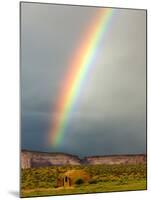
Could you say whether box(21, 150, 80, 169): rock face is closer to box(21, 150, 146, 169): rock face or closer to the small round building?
box(21, 150, 146, 169): rock face

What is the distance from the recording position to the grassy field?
20.3 ft

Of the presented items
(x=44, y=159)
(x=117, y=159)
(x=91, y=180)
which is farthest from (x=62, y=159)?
(x=117, y=159)

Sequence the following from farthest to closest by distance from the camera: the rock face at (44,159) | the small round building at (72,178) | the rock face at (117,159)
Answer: the rock face at (117,159)
the small round building at (72,178)
the rock face at (44,159)

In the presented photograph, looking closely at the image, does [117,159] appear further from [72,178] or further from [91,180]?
[72,178]

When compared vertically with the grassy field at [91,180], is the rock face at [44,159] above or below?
above

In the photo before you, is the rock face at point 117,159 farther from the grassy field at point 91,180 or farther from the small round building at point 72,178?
the small round building at point 72,178

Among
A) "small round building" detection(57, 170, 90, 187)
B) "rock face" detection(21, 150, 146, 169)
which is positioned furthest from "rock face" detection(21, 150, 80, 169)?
"small round building" detection(57, 170, 90, 187)

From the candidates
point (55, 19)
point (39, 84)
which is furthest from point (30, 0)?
point (39, 84)

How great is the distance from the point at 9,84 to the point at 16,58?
284mm

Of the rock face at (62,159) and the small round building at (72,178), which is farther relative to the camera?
the small round building at (72,178)

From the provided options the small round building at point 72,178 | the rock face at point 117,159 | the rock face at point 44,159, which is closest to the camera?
the rock face at point 44,159

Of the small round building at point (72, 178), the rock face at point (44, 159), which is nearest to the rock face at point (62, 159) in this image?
the rock face at point (44, 159)

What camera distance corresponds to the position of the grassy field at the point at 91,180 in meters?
A: 6.18

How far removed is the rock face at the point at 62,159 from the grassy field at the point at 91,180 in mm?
46
